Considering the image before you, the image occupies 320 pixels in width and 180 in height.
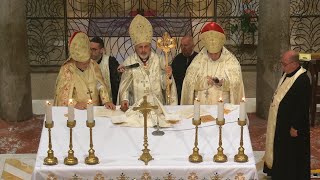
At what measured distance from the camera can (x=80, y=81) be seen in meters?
7.78

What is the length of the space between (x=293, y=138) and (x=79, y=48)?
2.58 meters

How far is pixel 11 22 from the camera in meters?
10.1

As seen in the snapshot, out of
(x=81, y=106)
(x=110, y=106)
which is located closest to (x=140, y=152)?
(x=110, y=106)

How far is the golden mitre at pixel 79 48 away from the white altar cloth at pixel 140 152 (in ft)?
3.64

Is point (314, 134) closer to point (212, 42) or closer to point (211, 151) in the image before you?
point (212, 42)

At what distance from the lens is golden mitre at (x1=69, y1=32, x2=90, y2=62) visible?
759 cm

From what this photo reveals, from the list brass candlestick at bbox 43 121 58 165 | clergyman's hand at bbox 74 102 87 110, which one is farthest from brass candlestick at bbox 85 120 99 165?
clergyman's hand at bbox 74 102 87 110

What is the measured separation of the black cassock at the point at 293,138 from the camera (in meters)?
7.18

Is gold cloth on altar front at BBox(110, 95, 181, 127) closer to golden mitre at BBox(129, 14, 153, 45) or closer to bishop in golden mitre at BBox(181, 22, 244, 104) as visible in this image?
golden mitre at BBox(129, 14, 153, 45)

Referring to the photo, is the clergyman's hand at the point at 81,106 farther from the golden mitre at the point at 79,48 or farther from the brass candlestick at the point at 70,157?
the brass candlestick at the point at 70,157

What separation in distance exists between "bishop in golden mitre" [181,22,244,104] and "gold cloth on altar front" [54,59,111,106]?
109 centimetres

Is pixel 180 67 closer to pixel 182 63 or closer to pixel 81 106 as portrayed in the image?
pixel 182 63

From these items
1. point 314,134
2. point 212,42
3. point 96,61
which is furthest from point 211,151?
point 314,134

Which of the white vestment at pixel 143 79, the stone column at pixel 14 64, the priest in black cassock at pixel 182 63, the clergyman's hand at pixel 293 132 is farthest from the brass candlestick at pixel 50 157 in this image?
the stone column at pixel 14 64
